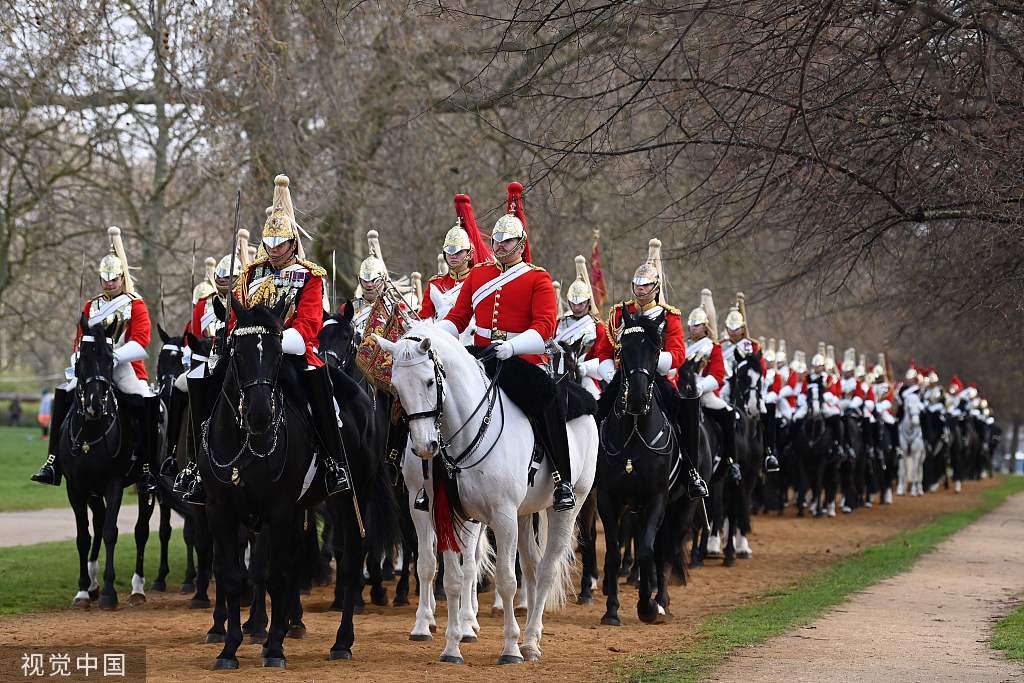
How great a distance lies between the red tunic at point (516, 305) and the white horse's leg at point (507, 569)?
3.70 feet

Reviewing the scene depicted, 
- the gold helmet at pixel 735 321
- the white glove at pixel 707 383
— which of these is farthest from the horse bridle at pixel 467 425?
the gold helmet at pixel 735 321

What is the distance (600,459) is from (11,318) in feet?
55.2

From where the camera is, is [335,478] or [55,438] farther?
[55,438]

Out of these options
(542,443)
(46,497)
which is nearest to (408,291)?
(542,443)

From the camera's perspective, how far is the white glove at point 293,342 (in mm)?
9445

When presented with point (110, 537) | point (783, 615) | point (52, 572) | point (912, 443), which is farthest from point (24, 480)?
point (912, 443)

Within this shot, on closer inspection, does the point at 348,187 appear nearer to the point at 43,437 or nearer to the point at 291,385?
the point at 291,385

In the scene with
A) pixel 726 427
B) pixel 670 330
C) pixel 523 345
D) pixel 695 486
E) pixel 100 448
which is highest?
pixel 670 330

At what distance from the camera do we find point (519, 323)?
9969mm

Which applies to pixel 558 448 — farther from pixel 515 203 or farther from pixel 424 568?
pixel 515 203

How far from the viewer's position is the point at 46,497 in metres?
25.8

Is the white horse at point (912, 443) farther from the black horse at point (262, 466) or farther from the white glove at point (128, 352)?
the black horse at point (262, 466)

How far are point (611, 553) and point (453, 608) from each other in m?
2.83

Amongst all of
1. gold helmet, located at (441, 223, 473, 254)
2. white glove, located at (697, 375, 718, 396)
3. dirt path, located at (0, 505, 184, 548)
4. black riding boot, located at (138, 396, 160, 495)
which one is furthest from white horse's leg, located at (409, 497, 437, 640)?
dirt path, located at (0, 505, 184, 548)
